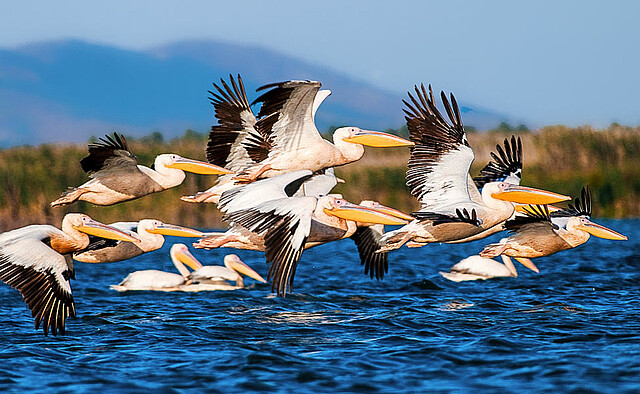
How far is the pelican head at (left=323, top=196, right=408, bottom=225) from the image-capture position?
838cm

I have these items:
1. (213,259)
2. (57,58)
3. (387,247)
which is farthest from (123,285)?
(57,58)

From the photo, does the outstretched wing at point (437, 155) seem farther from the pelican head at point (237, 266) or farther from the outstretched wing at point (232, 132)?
the pelican head at point (237, 266)

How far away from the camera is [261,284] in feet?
45.0

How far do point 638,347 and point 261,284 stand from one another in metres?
6.81

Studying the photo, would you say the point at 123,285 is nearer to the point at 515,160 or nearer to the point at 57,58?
the point at 515,160

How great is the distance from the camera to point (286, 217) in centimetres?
754

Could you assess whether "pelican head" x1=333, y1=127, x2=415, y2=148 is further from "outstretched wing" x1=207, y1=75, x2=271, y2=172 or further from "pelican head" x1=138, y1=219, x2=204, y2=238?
"pelican head" x1=138, y1=219, x2=204, y2=238

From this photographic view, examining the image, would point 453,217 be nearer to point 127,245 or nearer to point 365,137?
point 365,137

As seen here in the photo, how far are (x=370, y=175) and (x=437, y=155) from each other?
11547mm

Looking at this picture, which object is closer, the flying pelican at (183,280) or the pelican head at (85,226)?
the pelican head at (85,226)

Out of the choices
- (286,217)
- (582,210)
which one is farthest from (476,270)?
(286,217)

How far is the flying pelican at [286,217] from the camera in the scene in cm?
735

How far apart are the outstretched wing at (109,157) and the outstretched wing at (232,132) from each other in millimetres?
1077

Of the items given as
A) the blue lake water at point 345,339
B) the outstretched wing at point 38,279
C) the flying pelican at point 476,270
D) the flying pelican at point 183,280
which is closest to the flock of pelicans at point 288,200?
the outstretched wing at point 38,279
